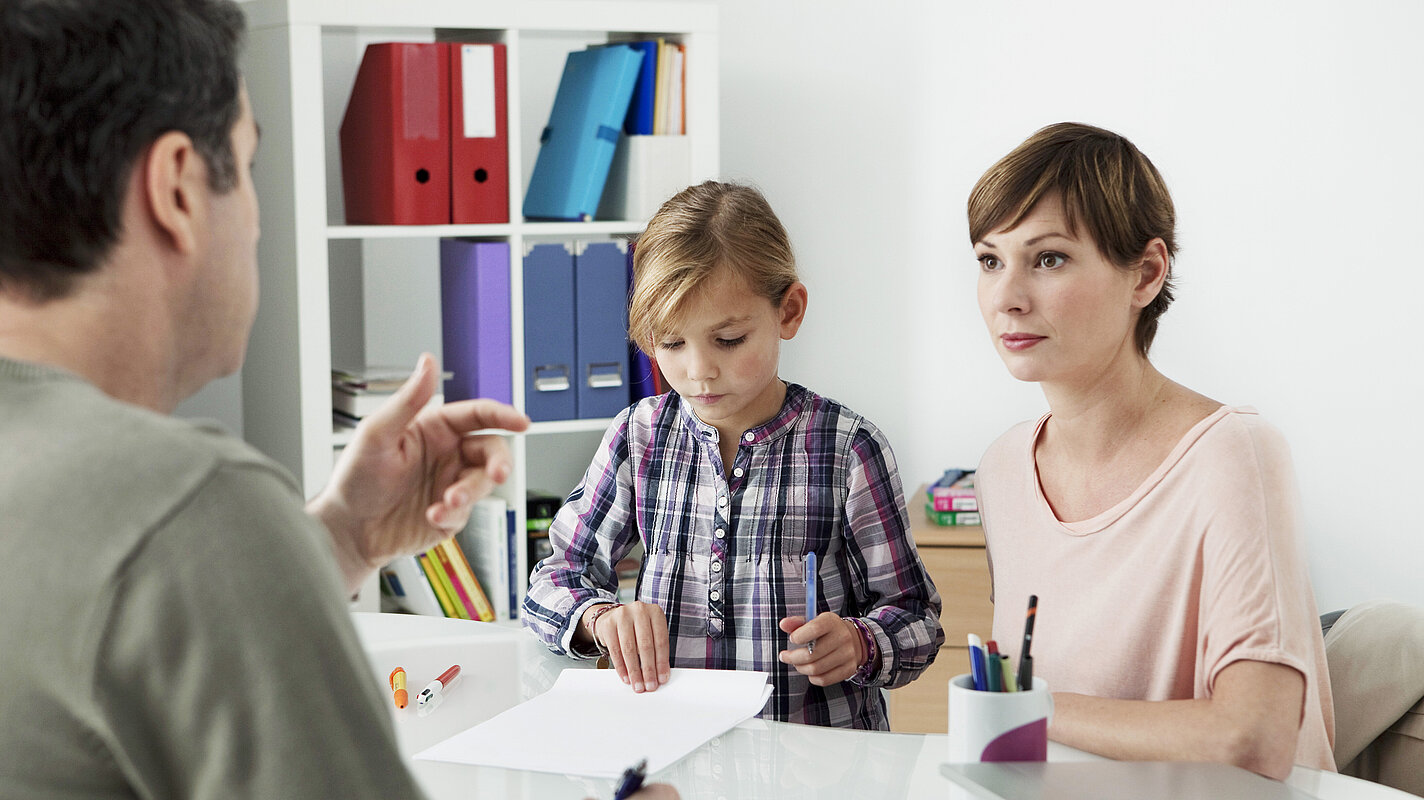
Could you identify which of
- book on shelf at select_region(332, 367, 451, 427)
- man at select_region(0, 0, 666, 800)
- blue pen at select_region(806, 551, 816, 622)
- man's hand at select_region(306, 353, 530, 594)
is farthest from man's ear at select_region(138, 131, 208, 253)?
book on shelf at select_region(332, 367, 451, 427)

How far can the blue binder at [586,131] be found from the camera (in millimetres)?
2625

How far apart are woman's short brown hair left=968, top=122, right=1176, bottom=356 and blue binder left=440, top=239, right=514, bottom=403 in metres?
1.44

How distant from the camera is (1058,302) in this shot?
1.33 meters

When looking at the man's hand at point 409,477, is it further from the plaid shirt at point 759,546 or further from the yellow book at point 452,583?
the yellow book at point 452,583

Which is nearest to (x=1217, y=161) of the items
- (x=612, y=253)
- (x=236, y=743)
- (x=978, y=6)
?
(x=978, y=6)

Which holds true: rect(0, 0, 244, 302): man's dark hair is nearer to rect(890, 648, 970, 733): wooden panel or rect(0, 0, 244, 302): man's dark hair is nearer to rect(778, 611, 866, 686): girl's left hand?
rect(778, 611, 866, 686): girl's left hand

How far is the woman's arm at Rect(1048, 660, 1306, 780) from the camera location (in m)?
1.08

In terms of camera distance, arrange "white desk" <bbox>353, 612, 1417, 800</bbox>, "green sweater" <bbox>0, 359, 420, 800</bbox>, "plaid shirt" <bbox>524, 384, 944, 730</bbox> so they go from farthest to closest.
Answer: "plaid shirt" <bbox>524, 384, 944, 730</bbox> → "white desk" <bbox>353, 612, 1417, 800</bbox> → "green sweater" <bbox>0, 359, 420, 800</bbox>

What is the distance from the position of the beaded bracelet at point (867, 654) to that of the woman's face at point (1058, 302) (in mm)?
345

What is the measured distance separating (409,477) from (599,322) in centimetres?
174

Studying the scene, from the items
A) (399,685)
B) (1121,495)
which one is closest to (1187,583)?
(1121,495)

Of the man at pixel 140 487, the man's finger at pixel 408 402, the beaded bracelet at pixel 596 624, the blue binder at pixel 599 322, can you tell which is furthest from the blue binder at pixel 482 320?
the man at pixel 140 487

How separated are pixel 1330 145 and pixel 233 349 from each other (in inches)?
108

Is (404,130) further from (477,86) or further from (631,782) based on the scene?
(631,782)
